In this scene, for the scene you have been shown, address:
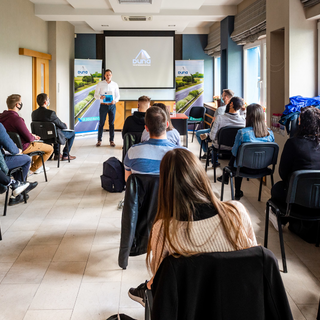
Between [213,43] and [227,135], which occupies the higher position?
[213,43]

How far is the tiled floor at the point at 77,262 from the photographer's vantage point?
235cm

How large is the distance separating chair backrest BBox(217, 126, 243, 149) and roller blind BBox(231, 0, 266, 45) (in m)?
2.46

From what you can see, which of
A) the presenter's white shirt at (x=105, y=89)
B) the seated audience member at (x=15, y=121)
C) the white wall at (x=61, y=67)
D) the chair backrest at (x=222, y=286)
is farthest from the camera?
the white wall at (x=61, y=67)

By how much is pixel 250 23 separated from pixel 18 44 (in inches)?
178

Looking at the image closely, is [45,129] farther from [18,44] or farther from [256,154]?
[256,154]

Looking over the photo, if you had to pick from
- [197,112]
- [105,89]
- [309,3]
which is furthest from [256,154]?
[197,112]

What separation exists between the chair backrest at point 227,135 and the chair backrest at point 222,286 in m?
3.89

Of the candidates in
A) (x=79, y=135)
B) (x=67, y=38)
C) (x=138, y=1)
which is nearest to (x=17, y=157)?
(x=138, y=1)

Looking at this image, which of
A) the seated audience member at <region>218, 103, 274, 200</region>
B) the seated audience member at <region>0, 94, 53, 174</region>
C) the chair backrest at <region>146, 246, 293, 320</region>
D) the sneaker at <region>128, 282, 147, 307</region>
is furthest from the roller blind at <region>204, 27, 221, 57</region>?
the chair backrest at <region>146, 246, 293, 320</region>

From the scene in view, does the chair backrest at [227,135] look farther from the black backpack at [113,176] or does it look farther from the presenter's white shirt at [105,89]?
the presenter's white shirt at [105,89]

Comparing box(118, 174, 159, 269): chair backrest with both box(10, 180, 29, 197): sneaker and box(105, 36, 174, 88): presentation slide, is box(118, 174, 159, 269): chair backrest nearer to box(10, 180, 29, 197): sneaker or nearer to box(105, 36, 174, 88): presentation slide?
box(10, 180, 29, 197): sneaker

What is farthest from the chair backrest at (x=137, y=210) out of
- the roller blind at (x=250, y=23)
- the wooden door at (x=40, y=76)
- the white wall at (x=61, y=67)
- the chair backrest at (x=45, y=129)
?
the white wall at (x=61, y=67)

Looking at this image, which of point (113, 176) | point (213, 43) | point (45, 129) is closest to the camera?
point (113, 176)

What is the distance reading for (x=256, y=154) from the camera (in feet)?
12.8
